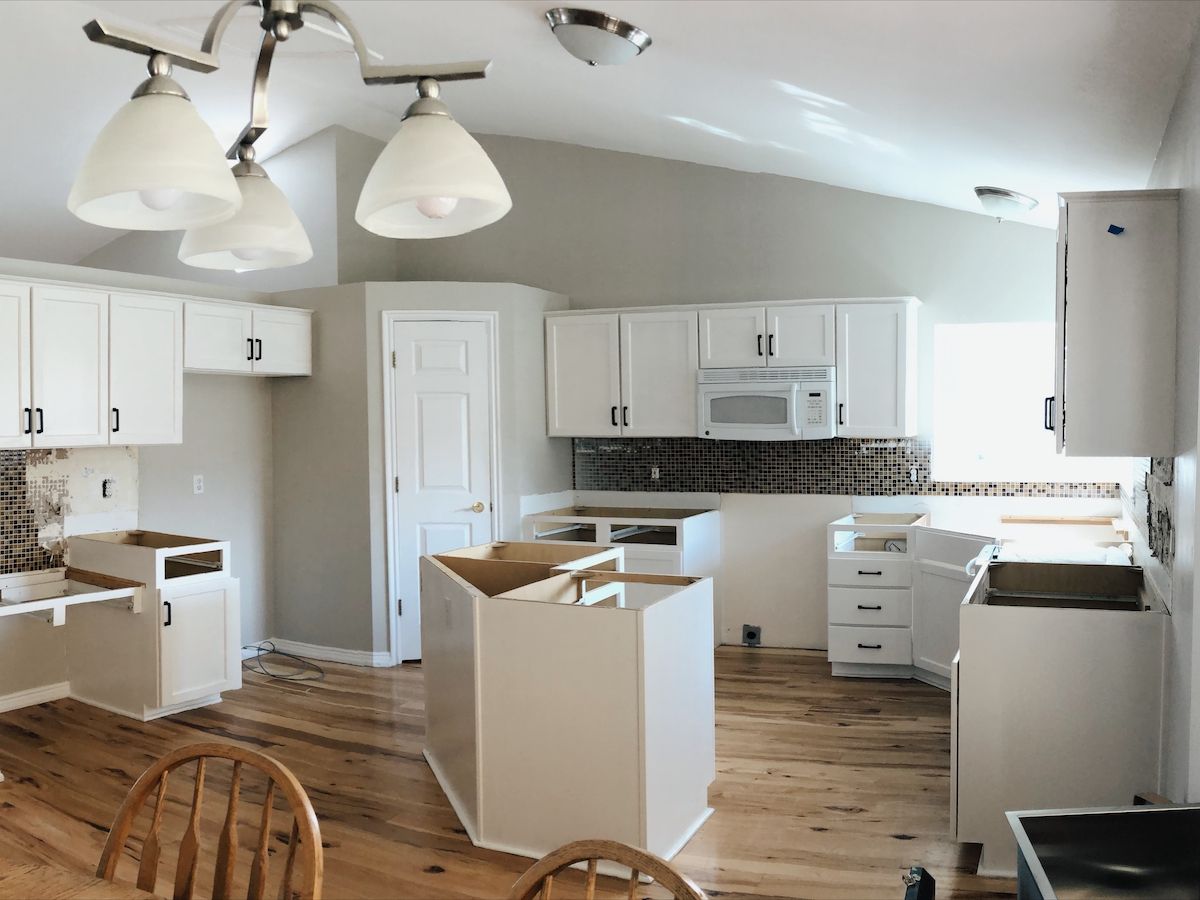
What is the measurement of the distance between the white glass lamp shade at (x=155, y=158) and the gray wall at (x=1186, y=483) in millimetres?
2212

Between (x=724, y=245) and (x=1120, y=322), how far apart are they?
3375 millimetres

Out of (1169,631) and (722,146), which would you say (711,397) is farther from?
(1169,631)

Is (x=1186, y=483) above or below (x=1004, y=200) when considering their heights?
below

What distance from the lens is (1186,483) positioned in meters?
2.53

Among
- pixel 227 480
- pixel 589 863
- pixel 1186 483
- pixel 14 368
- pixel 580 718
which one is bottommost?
pixel 580 718

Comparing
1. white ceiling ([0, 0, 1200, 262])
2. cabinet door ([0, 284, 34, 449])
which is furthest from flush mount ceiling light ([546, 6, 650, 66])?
cabinet door ([0, 284, 34, 449])

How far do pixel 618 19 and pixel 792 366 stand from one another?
258 centimetres

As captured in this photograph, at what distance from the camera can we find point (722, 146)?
5469 mm

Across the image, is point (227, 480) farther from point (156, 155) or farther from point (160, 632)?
point (156, 155)

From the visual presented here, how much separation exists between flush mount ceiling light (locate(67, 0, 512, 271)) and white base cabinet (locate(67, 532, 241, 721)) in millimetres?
3203

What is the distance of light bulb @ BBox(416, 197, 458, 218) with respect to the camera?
5.66 ft

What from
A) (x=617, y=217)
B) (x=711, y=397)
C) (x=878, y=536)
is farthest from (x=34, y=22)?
(x=878, y=536)

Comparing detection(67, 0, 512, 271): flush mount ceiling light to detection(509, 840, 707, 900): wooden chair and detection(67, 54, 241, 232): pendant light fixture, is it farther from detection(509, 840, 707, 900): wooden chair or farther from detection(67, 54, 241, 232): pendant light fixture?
detection(509, 840, 707, 900): wooden chair

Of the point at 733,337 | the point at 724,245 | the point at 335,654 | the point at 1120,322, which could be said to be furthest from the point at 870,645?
the point at 335,654
